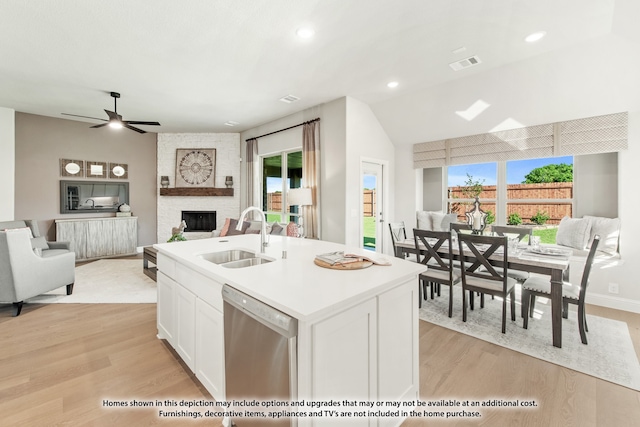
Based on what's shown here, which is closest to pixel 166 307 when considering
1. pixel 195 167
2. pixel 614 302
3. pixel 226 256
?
pixel 226 256

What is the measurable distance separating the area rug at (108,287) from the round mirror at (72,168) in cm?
198

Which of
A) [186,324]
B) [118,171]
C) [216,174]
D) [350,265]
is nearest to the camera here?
[350,265]

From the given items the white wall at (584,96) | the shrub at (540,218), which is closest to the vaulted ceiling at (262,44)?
the white wall at (584,96)

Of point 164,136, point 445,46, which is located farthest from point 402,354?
point 164,136

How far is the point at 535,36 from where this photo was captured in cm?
285

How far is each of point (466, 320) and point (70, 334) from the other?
158 inches

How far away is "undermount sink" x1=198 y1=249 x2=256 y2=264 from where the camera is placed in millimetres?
2357

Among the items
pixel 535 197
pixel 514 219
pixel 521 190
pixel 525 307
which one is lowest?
pixel 525 307

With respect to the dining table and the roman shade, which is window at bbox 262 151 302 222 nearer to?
the roman shade

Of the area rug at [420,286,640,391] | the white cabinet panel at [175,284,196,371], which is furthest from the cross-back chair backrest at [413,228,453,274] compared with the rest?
the white cabinet panel at [175,284,196,371]

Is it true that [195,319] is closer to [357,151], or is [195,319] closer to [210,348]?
[210,348]

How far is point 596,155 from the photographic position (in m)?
3.75

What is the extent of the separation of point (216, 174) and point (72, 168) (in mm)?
2824

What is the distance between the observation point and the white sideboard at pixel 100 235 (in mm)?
5703
